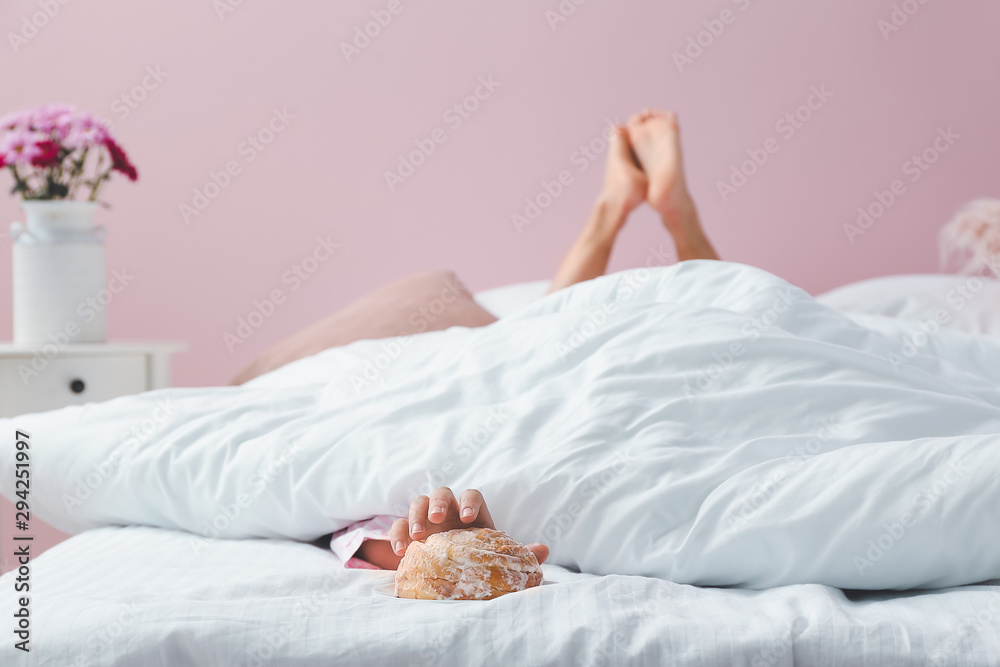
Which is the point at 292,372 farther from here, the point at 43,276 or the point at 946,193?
the point at 946,193

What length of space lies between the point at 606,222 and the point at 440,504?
1.13m

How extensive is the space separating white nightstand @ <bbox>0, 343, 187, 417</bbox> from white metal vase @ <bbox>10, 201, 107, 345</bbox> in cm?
4

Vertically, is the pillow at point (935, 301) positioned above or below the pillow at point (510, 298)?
below

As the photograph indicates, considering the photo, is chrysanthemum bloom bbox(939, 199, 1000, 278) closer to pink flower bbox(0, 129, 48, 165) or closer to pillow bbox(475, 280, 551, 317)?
pillow bbox(475, 280, 551, 317)

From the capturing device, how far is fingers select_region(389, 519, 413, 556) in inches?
29.1

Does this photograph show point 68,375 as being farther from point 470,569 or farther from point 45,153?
point 470,569

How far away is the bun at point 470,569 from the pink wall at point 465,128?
4.63 feet

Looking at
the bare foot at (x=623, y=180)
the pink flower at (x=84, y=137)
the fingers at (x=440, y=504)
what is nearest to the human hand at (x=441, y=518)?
the fingers at (x=440, y=504)

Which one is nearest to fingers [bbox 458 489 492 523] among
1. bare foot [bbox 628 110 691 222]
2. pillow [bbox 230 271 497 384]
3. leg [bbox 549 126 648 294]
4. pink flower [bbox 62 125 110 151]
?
pillow [bbox 230 271 497 384]

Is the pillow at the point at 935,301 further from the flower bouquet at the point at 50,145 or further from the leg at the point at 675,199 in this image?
the flower bouquet at the point at 50,145

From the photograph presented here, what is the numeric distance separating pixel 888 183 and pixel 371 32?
123 centimetres

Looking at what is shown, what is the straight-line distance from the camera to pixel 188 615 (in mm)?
556

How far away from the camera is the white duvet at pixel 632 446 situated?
0.67 m

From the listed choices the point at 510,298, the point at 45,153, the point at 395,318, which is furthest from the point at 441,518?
the point at 45,153
